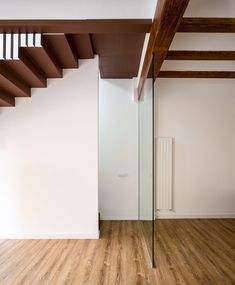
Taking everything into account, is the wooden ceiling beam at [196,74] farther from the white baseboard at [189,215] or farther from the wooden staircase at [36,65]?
the white baseboard at [189,215]

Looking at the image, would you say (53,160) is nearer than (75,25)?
No

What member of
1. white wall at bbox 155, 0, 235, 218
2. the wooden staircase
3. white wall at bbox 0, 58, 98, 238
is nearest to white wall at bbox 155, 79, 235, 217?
white wall at bbox 155, 0, 235, 218

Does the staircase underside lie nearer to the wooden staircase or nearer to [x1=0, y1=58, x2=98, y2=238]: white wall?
the wooden staircase

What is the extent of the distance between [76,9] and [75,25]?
0.16 meters

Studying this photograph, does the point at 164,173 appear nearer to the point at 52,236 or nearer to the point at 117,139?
the point at 117,139

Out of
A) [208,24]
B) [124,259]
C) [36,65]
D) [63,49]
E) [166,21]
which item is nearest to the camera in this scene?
[166,21]

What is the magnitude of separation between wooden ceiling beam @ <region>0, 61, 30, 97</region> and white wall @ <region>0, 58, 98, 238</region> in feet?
0.74

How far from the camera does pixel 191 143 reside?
5.60 meters

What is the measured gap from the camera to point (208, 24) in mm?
2854

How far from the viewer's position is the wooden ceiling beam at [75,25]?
287 centimetres

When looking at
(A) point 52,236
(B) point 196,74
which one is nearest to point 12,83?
(A) point 52,236

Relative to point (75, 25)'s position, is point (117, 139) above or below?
below

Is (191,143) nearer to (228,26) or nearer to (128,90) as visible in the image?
(128,90)

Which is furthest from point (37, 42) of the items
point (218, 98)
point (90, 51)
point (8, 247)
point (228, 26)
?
point (218, 98)
